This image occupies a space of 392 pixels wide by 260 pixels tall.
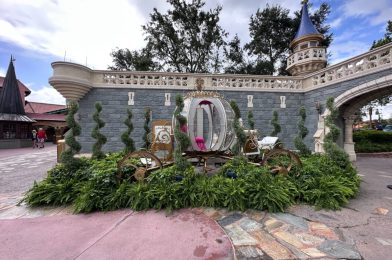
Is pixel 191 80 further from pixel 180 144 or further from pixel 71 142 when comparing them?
pixel 71 142

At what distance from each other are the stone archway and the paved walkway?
5871 mm

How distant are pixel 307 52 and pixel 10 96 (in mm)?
26952

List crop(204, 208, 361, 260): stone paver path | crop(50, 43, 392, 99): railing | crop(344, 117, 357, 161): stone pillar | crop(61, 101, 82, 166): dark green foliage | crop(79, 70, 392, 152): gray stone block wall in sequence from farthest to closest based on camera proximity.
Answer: crop(79, 70, 392, 152): gray stone block wall, crop(344, 117, 357, 161): stone pillar, crop(50, 43, 392, 99): railing, crop(61, 101, 82, 166): dark green foliage, crop(204, 208, 361, 260): stone paver path

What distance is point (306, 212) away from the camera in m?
3.53

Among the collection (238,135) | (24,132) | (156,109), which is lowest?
(238,135)

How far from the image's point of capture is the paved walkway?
7.97ft

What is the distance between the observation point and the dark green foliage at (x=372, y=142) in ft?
37.5

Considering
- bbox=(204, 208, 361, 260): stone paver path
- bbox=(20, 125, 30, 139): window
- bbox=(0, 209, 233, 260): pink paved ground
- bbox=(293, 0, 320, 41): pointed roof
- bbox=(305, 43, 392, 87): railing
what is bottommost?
bbox=(0, 209, 233, 260): pink paved ground

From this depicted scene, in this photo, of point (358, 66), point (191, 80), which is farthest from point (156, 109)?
point (358, 66)

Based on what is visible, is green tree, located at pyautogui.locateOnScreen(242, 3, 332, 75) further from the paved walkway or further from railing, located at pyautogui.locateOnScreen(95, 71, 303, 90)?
the paved walkway

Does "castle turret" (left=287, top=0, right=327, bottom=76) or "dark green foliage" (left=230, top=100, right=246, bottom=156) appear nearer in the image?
"dark green foliage" (left=230, top=100, right=246, bottom=156)

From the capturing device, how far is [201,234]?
2859 mm

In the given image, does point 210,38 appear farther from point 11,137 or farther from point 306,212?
point 11,137

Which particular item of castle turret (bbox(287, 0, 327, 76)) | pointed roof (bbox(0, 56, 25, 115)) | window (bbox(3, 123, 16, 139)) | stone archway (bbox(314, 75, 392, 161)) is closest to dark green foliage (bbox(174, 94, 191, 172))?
stone archway (bbox(314, 75, 392, 161))
